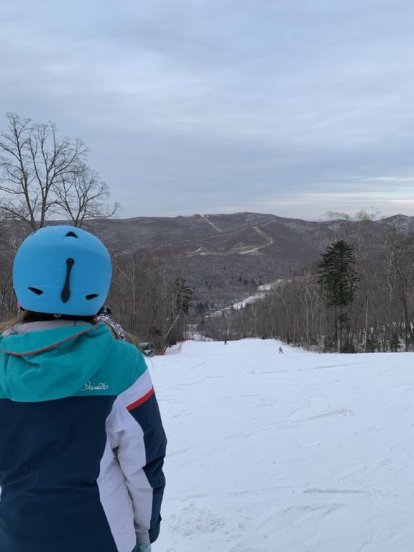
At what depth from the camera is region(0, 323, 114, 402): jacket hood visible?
1.58 metres

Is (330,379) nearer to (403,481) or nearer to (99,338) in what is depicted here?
(403,481)

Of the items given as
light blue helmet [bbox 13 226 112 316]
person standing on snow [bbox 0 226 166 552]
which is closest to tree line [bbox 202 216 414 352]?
person standing on snow [bbox 0 226 166 552]

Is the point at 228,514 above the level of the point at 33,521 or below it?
below

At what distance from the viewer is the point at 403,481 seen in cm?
498

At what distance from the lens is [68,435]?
1622 millimetres

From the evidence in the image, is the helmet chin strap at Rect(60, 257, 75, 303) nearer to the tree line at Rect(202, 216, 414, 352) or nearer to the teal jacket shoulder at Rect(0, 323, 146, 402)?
the teal jacket shoulder at Rect(0, 323, 146, 402)

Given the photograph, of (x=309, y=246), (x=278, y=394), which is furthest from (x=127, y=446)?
(x=309, y=246)

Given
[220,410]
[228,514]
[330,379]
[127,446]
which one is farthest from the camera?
[330,379]

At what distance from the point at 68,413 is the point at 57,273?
50 cm

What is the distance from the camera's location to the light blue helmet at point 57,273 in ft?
5.55

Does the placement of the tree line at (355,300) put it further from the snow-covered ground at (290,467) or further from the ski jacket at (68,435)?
the ski jacket at (68,435)

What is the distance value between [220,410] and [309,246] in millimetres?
188766

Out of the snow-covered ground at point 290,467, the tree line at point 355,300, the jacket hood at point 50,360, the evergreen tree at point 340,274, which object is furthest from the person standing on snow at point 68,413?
the evergreen tree at point 340,274

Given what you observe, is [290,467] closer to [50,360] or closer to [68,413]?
[68,413]
